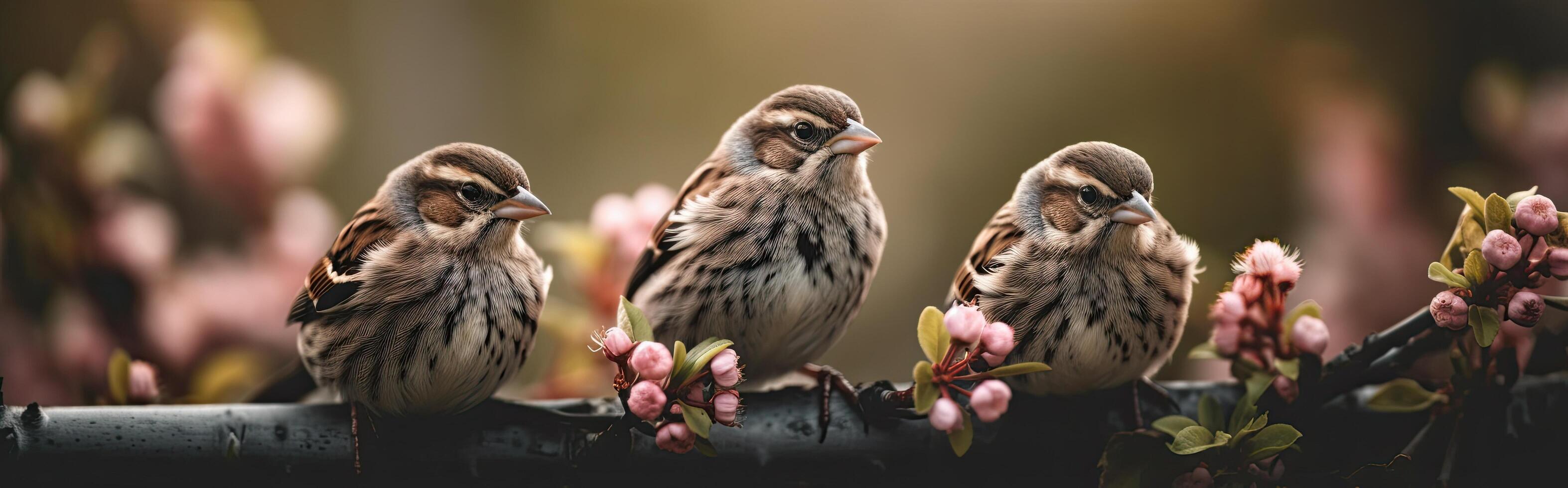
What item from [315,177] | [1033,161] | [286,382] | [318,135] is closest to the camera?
[286,382]

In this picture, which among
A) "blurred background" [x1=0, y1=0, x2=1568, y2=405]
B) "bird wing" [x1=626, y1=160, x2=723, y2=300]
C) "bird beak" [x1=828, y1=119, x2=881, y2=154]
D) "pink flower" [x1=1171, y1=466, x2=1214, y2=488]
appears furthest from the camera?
"blurred background" [x1=0, y1=0, x2=1568, y2=405]

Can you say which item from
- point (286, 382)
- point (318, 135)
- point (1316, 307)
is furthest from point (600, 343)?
point (318, 135)

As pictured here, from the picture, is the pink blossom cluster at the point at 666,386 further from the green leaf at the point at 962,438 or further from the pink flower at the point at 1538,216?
the pink flower at the point at 1538,216

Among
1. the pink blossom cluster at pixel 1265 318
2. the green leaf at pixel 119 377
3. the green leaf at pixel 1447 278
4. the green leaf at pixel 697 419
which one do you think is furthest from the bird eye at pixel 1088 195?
the green leaf at pixel 119 377

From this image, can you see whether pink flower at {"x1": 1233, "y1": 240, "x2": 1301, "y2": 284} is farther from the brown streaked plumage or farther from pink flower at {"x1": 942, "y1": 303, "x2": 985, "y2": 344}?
the brown streaked plumage

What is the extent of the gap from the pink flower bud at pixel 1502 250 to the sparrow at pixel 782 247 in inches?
20.0

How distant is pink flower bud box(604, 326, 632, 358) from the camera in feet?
2.27

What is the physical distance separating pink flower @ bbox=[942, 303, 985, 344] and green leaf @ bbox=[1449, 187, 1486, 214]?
424 millimetres

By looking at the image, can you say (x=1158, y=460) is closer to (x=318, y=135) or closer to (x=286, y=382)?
(x=286, y=382)

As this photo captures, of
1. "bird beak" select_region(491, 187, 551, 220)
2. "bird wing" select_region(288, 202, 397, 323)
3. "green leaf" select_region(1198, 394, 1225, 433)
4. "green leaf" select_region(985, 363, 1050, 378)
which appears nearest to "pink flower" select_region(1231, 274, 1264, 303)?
"green leaf" select_region(1198, 394, 1225, 433)

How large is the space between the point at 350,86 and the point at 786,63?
38.7 inches

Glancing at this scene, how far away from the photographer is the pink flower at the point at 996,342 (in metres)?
0.66

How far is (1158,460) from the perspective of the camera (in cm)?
79

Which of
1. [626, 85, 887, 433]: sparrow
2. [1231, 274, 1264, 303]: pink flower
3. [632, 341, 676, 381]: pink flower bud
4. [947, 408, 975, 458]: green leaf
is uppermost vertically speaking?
[626, 85, 887, 433]: sparrow
